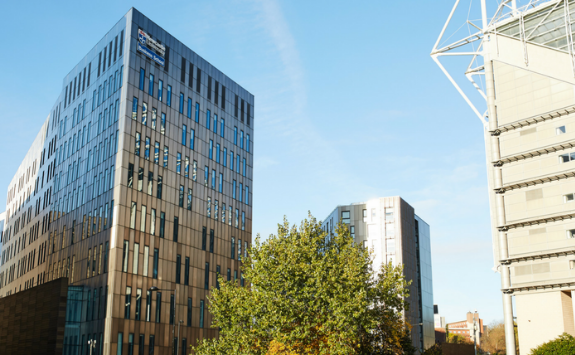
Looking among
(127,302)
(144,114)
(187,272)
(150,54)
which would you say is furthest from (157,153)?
(127,302)

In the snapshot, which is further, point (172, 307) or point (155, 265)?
point (172, 307)

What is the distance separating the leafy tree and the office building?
8.62 ft

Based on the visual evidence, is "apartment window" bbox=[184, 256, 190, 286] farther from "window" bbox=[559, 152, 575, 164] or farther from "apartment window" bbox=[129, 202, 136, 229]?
"window" bbox=[559, 152, 575, 164]

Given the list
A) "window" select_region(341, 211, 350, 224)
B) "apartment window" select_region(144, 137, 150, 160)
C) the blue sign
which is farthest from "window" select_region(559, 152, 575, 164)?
"window" select_region(341, 211, 350, 224)

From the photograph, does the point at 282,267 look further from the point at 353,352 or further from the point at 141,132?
the point at 141,132

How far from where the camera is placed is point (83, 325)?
70125 mm

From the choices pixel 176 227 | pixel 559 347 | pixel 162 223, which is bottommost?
pixel 559 347

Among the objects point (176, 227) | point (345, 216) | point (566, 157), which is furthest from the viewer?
point (345, 216)

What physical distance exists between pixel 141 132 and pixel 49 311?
84.3 feet

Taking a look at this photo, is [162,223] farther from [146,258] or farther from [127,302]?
[127,302]

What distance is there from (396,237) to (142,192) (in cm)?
6681

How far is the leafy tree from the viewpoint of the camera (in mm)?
42919

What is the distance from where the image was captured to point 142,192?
7369 centimetres

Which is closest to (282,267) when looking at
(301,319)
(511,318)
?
(301,319)
